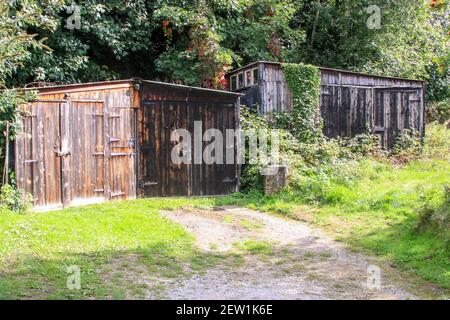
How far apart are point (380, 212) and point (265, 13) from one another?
475 inches

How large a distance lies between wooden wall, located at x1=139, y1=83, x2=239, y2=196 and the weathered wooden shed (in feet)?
6.80

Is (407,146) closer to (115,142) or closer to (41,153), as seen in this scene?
(115,142)

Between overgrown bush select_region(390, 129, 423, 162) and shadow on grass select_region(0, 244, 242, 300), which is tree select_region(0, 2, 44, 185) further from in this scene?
overgrown bush select_region(390, 129, 423, 162)

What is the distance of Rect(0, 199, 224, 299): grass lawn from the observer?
21.2ft

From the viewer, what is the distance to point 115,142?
42.3ft

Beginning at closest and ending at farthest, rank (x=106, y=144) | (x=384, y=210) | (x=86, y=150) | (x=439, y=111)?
(x=384, y=210) < (x=86, y=150) < (x=106, y=144) < (x=439, y=111)

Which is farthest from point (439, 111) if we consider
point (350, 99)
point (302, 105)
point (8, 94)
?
point (8, 94)

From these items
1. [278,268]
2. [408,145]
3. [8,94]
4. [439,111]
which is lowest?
[278,268]

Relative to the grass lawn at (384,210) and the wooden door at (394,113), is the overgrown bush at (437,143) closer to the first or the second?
the wooden door at (394,113)

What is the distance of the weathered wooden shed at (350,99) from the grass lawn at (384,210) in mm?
2185

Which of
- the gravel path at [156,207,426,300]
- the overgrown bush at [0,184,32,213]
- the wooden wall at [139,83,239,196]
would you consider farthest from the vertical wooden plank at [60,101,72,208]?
the gravel path at [156,207,426,300]

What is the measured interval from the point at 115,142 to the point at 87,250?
16.9ft

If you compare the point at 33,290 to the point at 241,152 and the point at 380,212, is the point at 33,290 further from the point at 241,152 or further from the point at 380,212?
the point at 241,152
